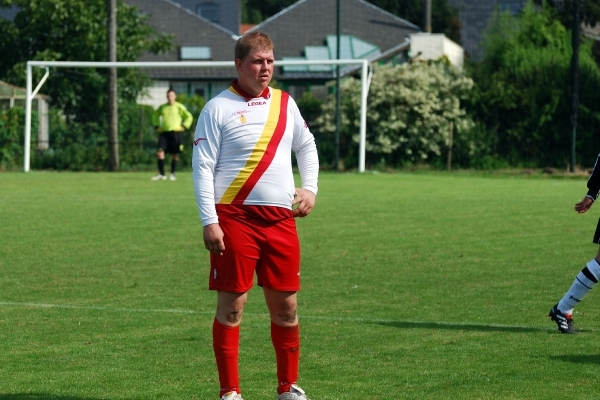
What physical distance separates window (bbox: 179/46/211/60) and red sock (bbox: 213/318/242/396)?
65824mm

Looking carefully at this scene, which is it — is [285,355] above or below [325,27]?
below

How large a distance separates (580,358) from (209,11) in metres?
82.3

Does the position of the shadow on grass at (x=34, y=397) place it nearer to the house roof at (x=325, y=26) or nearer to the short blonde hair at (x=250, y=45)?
the short blonde hair at (x=250, y=45)

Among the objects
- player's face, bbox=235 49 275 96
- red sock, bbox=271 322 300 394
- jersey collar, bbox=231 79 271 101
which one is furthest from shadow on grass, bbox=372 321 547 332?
player's face, bbox=235 49 275 96

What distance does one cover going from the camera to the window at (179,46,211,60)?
71375mm

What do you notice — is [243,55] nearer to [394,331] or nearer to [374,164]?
[394,331]

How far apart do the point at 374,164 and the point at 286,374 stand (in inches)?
1195

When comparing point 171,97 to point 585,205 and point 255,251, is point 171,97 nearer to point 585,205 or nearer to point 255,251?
point 585,205

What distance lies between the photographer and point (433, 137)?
3641 centimetres

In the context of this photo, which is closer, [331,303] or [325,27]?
[331,303]

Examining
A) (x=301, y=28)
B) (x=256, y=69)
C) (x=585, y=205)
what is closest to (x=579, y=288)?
(x=585, y=205)

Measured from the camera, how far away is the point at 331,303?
34.1 ft

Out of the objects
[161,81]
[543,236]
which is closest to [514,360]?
[543,236]

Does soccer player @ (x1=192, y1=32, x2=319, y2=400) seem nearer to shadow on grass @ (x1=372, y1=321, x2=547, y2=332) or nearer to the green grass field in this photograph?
the green grass field
